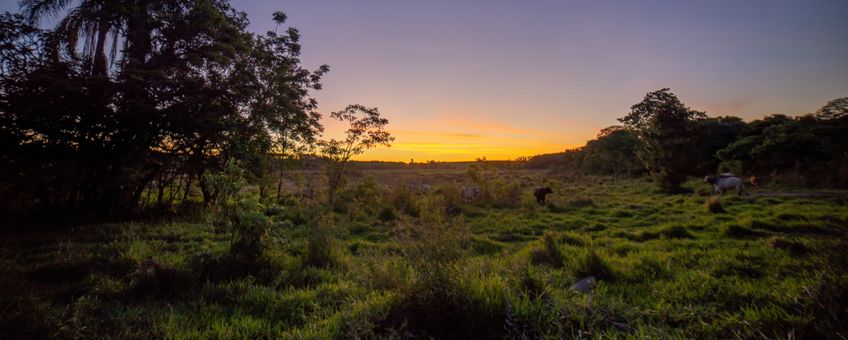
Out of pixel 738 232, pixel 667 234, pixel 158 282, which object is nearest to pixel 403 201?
pixel 667 234

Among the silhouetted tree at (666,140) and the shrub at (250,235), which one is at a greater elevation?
the silhouetted tree at (666,140)

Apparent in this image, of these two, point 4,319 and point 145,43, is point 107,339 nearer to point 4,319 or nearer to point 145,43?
point 4,319

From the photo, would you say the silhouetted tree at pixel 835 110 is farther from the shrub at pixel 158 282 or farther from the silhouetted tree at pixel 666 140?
the shrub at pixel 158 282

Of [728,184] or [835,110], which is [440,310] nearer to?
[728,184]

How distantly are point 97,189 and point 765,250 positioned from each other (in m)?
17.5

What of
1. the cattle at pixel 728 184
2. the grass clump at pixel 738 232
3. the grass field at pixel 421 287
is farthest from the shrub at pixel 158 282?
the cattle at pixel 728 184

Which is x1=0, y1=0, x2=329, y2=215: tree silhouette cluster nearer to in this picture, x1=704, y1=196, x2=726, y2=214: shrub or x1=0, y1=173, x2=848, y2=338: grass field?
x1=0, y1=173, x2=848, y2=338: grass field

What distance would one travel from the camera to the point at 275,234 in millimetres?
6207

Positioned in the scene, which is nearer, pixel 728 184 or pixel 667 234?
pixel 667 234

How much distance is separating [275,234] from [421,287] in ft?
13.6

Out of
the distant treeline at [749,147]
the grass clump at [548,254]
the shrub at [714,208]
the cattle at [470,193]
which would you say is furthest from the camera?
the distant treeline at [749,147]

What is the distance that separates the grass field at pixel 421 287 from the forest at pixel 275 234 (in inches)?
1.3

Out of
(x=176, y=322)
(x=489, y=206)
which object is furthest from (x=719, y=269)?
(x=489, y=206)

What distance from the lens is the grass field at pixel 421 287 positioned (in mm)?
2928
